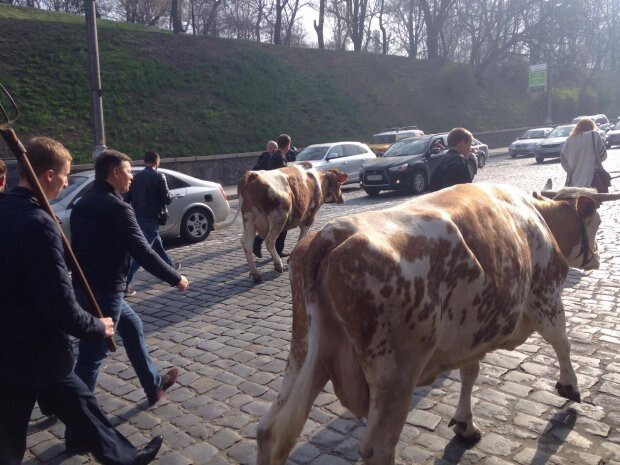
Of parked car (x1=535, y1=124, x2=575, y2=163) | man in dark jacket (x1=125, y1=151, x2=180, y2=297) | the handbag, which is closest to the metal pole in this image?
man in dark jacket (x1=125, y1=151, x2=180, y2=297)

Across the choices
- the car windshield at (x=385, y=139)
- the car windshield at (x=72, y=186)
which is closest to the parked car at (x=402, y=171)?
the car windshield at (x=385, y=139)

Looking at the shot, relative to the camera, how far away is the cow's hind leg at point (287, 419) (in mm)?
2885

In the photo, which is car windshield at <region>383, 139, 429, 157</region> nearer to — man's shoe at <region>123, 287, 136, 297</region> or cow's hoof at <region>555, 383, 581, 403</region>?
man's shoe at <region>123, 287, 136, 297</region>

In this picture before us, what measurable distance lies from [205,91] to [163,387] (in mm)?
27595

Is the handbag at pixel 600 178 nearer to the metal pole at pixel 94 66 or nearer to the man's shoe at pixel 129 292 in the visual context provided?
the man's shoe at pixel 129 292

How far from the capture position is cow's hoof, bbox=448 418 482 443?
12.6 ft

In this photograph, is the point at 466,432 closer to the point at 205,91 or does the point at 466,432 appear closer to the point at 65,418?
the point at 65,418

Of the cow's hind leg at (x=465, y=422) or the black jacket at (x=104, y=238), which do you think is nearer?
the cow's hind leg at (x=465, y=422)

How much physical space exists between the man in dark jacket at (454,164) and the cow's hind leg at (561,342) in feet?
9.20

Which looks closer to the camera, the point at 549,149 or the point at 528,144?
the point at 549,149

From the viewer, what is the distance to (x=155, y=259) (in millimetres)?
4172

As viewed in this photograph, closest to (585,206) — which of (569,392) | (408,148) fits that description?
(569,392)

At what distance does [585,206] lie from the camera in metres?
4.60

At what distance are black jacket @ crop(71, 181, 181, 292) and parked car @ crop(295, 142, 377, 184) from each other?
16.1 meters
